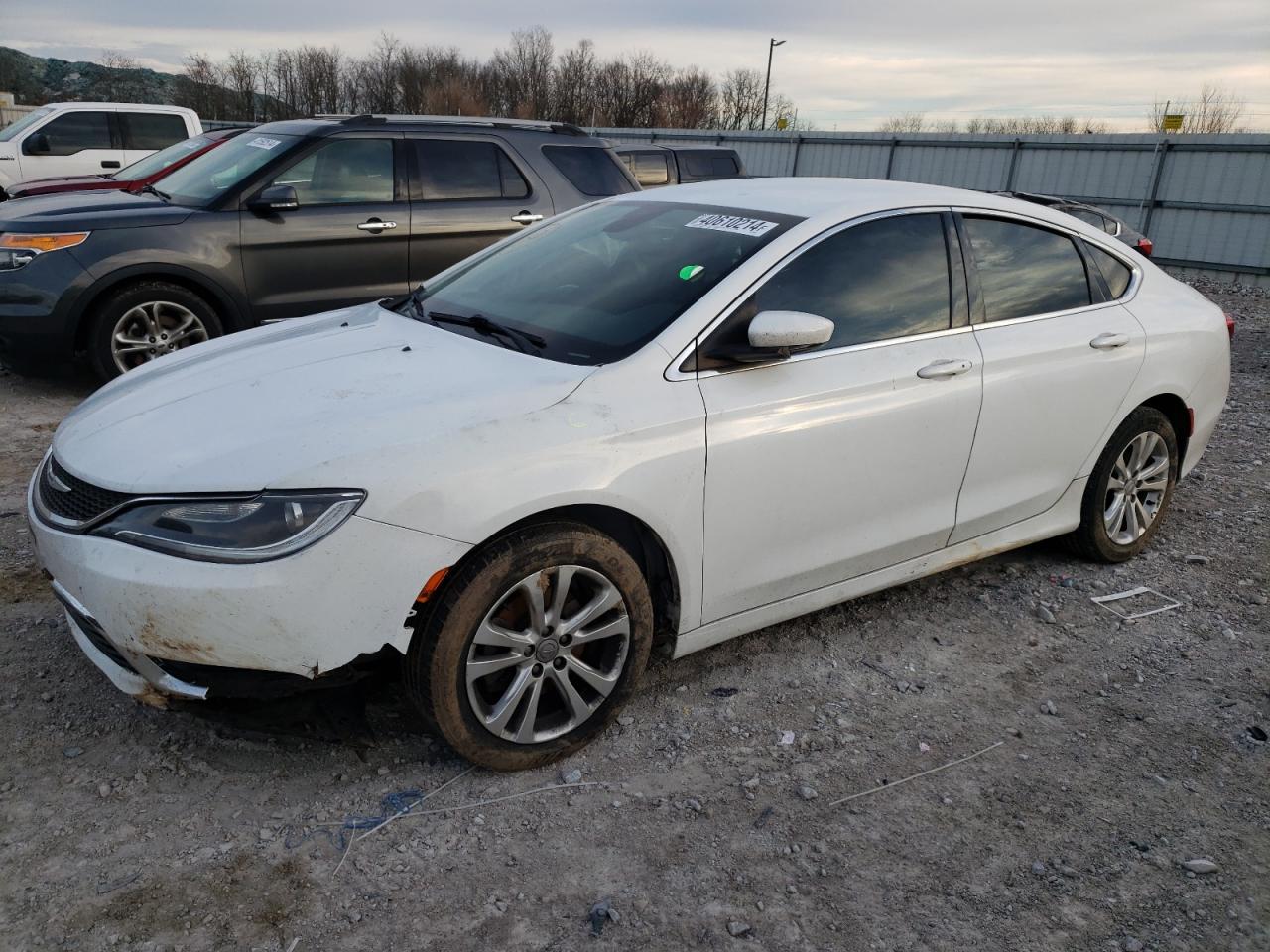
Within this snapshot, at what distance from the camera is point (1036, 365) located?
382 centimetres

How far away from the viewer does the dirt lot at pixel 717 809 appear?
7.84 ft

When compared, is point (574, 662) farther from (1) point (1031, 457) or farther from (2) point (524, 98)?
(2) point (524, 98)

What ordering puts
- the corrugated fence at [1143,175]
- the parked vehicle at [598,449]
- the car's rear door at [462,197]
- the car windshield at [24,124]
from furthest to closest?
the corrugated fence at [1143,175] < the car windshield at [24,124] < the car's rear door at [462,197] < the parked vehicle at [598,449]

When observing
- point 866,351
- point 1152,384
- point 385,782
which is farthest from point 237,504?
point 1152,384

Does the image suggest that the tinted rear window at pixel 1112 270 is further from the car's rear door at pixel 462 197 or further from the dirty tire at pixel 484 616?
the car's rear door at pixel 462 197

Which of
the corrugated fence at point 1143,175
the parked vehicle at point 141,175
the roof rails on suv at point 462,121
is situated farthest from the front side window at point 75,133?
the corrugated fence at point 1143,175

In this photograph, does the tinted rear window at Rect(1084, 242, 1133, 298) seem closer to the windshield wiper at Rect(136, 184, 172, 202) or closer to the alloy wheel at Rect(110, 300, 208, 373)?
the alloy wheel at Rect(110, 300, 208, 373)

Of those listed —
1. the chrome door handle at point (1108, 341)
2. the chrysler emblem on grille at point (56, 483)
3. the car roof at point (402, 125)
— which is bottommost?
the chrysler emblem on grille at point (56, 483)

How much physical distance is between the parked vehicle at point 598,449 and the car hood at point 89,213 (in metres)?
3.29

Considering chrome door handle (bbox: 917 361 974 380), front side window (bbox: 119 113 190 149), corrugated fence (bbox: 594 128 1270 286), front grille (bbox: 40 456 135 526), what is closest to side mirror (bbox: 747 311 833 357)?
chrome door handle (bbox: 917 361 974 380)

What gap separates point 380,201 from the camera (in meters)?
7.00

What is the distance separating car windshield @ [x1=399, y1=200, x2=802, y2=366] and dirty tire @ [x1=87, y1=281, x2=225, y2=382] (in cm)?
328

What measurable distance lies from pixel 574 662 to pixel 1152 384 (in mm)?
2994

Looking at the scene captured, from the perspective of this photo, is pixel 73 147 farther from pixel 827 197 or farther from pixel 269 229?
pixel 827 197
